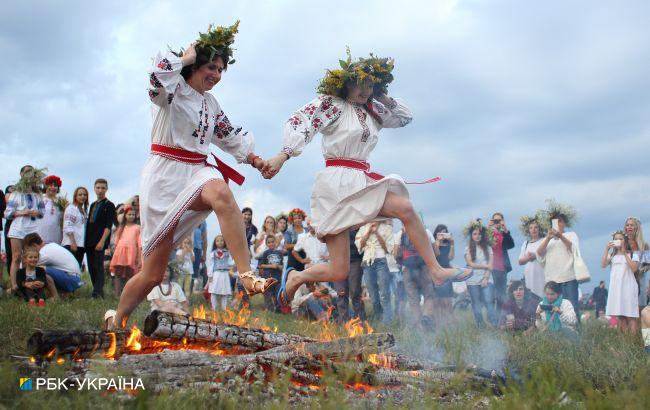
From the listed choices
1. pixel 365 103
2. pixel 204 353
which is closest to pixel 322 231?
pixel 365 103

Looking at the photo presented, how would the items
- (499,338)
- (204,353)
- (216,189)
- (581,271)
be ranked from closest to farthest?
(204,353)
(216,189)
(499,338)
(581,271)

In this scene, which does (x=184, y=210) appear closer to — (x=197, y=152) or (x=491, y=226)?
(x=197, y=152)

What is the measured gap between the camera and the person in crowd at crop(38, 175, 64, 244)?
36.3ft

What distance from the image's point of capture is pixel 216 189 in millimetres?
4969

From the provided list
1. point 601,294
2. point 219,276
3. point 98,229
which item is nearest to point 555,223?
point 219,276

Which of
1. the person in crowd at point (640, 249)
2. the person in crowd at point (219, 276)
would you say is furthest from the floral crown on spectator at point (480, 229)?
the person in crowd at point (219, 276)

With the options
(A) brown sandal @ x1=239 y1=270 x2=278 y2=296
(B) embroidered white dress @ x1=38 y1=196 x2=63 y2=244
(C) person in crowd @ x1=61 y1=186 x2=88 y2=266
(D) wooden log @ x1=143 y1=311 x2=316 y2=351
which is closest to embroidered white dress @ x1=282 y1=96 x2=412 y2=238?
(D) wooden log @ x1=143 y1=311 x2=316 y2=351

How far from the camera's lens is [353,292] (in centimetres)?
1048

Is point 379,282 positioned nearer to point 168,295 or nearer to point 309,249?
point 309,249

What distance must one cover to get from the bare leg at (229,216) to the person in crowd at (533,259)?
673 cm

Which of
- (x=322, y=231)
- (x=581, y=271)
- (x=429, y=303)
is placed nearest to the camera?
(x=322, y=231)

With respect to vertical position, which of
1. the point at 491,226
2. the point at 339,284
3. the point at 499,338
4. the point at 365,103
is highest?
the point at 365,103

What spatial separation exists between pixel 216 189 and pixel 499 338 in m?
4.02

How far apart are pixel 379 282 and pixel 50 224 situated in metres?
5.66
